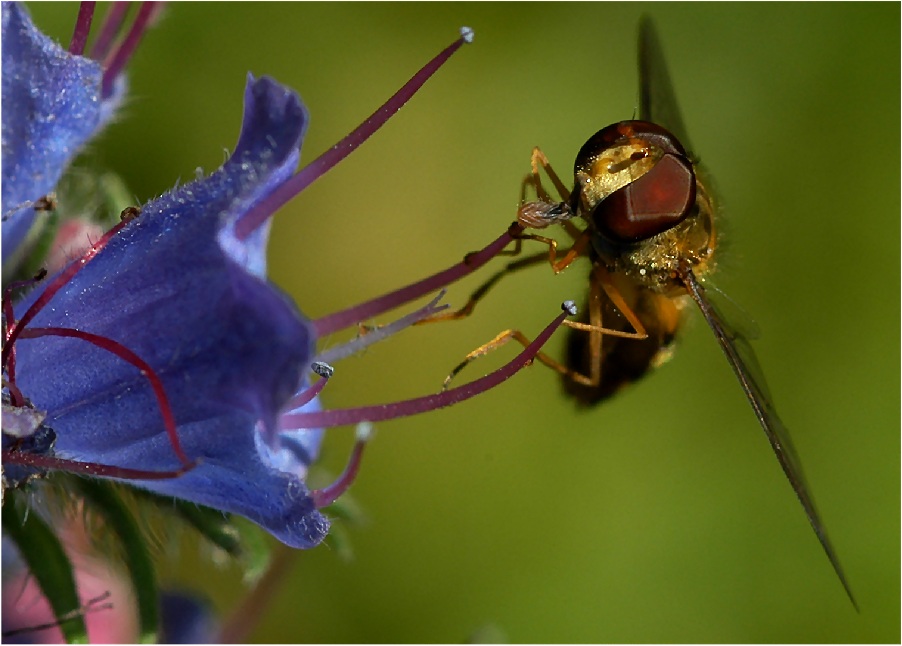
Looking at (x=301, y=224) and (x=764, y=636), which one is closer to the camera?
(x=764, y=636)

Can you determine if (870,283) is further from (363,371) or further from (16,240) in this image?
(16,240)

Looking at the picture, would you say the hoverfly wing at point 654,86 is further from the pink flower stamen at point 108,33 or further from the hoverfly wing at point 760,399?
the pink flower stamen at point 108,33

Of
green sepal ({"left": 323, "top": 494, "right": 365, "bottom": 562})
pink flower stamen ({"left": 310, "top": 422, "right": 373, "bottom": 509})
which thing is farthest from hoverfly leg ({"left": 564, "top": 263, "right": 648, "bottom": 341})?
pink flower stamen ({"left": 310, "top": 422, "right": 373, "bottom": 509})

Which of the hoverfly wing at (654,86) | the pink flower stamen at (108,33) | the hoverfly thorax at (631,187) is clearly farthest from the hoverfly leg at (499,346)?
the pink flower stamen at (108,33)

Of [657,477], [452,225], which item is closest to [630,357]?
[657,477]

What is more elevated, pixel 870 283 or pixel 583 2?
pixel 583 2

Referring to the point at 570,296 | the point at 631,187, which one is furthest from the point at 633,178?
the point at 570,296

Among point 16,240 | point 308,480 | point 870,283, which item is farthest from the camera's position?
point 870,283
